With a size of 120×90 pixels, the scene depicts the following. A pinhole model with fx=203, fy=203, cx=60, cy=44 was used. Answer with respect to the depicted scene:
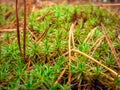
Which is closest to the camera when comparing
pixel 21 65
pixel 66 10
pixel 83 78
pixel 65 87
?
pixel 65 87

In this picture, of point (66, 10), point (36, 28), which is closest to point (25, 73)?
point (36, 28)

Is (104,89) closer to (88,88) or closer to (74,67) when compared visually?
(88,88)

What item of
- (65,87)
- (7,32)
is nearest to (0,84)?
(65,87)

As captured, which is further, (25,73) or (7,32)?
(7,32)

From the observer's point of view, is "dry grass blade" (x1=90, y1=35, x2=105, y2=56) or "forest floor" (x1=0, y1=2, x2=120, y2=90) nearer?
"forest floor" (x1=0, y1=2, x2=120, y2=90)

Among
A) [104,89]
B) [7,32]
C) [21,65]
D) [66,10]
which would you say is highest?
[66,10]

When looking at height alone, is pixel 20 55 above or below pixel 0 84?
above

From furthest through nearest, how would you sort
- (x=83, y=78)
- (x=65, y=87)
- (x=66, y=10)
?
(x=66, y=10) < (x=83, y=78) < (x=65, y=87)

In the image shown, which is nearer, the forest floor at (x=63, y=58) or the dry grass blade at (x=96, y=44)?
the forest floor at (x=63, y=58)
